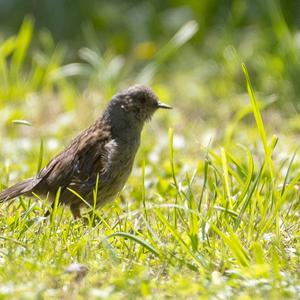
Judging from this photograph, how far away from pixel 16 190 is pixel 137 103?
1.30m

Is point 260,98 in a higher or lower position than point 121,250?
higher

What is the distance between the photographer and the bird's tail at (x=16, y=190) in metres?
5.53

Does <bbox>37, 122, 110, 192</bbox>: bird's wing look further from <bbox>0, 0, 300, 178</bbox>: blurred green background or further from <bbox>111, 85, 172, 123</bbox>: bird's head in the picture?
<bbox>0, 0, 300, 178</bbox>: blurred green background

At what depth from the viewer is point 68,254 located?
4.54 metres

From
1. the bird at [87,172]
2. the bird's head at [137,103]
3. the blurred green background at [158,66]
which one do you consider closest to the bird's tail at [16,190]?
the bird at [87,172]

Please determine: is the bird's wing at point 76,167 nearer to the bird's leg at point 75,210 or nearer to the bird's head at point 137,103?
the bird's leg at point 75,210

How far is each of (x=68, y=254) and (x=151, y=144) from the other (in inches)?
123

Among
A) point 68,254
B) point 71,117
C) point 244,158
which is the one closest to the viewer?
point 68,254

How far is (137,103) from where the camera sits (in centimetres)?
641

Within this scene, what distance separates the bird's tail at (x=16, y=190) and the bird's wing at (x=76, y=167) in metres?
0.10

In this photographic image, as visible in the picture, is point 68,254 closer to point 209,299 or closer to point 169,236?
point 169,236

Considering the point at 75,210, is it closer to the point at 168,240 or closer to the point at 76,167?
the point at 76,167

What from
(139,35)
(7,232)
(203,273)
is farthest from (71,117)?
(203,273)

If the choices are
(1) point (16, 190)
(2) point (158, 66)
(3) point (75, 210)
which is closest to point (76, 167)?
(3) point (75, 210)
